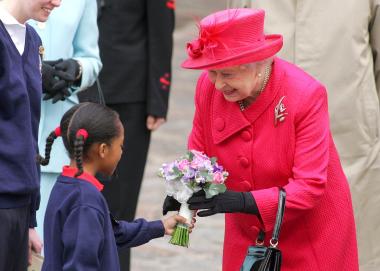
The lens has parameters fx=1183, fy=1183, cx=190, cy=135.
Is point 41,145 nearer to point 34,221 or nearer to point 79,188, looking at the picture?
point 34,221

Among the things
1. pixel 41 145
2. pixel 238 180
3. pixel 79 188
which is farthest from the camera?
pixel 41 145

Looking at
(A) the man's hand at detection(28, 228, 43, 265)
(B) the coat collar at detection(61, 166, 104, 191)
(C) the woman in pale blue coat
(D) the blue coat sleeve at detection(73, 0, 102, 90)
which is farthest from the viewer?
(D) the blue coat sleeve at detection(73, 0, 102, 90)

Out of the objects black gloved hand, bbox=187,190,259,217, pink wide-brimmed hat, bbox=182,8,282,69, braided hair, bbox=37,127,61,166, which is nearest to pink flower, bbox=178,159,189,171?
black gloved hand, bbox=187,190,259,217

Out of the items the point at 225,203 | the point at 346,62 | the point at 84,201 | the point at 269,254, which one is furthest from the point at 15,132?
the point at 346,62

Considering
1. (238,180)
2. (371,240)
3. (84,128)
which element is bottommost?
(371,240)

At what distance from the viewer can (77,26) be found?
5.60m

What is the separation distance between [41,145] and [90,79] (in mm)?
399

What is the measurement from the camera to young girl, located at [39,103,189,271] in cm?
408

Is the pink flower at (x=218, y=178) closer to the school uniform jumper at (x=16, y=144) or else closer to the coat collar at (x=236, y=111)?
the coat collar at (x=236, y=111)

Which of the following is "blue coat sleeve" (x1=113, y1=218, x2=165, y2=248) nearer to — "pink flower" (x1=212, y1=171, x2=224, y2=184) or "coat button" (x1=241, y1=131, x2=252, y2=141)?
"pink flower" (x1=212, y1=171, x2=224, y2=184)

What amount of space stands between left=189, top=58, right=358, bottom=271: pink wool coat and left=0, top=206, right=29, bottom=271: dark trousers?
28.6 inches

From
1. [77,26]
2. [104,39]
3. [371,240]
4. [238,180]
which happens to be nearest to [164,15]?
[104,39]

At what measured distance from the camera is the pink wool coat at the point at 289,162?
4371 mm

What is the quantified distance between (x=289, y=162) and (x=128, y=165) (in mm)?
2217
